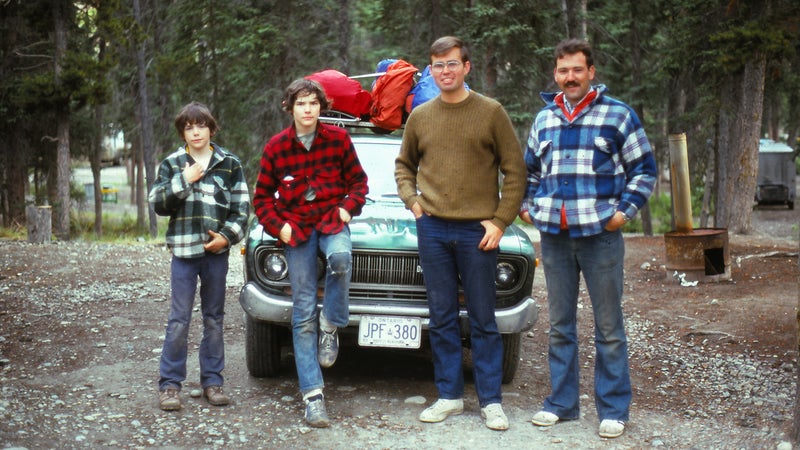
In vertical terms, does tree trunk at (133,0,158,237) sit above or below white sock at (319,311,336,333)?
above

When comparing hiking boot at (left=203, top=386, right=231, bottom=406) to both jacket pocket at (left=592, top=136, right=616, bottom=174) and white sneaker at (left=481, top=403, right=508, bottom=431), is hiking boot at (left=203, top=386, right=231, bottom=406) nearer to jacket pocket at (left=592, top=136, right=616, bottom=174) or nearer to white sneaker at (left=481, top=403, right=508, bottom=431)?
white sneaker at (left=481, top=403, right=508, bottom=431)

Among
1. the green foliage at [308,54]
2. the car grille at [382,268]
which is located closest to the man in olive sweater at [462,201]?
the car grille at [382,268]

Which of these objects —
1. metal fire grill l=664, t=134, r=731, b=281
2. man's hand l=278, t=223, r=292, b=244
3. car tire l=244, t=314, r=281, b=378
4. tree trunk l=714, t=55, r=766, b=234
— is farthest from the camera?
tree trunk l=714, t=55, r=766, b=234

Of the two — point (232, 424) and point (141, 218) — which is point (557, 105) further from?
point (141, 218)

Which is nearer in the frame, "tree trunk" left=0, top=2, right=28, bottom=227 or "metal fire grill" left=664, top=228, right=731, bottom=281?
"metal fire grill" left=664, top=228, right=731, bottom=281

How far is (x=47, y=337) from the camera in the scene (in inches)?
289

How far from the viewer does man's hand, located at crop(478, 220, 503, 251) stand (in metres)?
4.80

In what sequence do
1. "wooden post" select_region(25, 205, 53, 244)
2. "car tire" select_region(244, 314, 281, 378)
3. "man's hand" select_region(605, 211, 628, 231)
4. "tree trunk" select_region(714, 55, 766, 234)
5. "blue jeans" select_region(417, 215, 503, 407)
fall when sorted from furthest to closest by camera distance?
1. "tree trunk" select_region(714, 55, 766, 234)
2. "wooden post" select_region(25, 205, 53, 244)
3. "car tire" select_region(244, 314, 281, 378)
4. "blue jeans" select_region(417, 215, 503, 407)
5. "man's hand" select_region(605, 211, 628, 231)

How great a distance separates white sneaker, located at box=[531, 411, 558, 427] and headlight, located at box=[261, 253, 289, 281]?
190cm

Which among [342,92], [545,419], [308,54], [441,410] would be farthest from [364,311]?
[308,54]

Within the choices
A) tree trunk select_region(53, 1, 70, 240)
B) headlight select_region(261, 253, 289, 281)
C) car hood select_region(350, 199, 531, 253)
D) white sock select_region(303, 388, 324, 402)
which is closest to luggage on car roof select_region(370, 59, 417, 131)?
car hood select_region(350, 199, 531, 253)

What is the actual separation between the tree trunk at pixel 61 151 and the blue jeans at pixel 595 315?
19251mm

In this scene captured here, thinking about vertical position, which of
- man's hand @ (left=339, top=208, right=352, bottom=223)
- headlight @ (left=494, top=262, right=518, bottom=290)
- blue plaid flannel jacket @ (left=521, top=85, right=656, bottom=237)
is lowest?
headlight @ (left=494, top=262, right=518, bottom=290)

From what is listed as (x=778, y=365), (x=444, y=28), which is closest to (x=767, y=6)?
(x=444, y=28)
